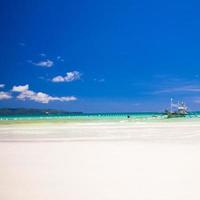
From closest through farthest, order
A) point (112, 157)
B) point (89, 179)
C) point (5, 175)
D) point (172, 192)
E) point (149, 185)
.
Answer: point (172, 192) < point (149, 185) < point (89, 179) < point (5, 175) < point (112, 157)

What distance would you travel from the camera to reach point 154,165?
739 cm

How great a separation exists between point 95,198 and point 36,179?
168 centimetres

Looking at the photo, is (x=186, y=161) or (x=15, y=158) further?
(x=15, y=158)

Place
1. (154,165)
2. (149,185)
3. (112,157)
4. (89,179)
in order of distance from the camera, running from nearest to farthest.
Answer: (149,185) < (89,179) < (154,165) < (112,157)

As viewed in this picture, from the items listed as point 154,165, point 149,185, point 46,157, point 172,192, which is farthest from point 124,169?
point 46,157

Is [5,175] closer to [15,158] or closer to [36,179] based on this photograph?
[36,179]

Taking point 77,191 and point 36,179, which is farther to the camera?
point 36,179

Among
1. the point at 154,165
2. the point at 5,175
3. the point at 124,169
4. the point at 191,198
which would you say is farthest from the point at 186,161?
the point at 5,175

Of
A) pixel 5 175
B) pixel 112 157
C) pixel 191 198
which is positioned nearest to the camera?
pixel 191 198

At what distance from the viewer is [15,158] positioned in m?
9.23

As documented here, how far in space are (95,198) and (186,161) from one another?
10.9 ft

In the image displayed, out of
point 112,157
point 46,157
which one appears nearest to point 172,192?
point 112,157

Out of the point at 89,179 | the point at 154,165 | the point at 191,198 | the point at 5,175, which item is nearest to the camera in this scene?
the point at 191,198

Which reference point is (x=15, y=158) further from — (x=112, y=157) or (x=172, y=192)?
(x=172, y=192)
